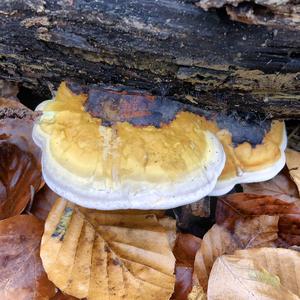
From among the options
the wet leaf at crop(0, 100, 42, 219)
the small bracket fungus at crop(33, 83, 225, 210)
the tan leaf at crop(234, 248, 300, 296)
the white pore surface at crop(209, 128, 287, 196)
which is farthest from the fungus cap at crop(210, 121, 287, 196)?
the wet leaf at crop(0, 100, 42, 219)

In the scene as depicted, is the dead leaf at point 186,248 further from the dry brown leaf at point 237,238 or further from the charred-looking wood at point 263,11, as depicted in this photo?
the charred-looking wood at point 263,11

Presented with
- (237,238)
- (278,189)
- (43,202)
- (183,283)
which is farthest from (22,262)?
(278,189)

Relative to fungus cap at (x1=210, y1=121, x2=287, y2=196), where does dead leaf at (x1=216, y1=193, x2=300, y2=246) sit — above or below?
below

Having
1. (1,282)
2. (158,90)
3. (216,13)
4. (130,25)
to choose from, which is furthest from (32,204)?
(216,13)

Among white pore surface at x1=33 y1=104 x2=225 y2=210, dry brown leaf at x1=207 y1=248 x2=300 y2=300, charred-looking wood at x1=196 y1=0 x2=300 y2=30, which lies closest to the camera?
charred-looking wood at x1=196 y1=0 x2=300 y2=30

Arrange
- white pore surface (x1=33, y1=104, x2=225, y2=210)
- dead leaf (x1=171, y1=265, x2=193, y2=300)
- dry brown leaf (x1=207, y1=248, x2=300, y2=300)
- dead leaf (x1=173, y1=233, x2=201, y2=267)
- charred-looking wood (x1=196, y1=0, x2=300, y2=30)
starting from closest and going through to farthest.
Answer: charred-looking wood (x1=196, y1=0, x2=300, y2=30) → white pore surface (x1=33, y1=104, x2=225, y2=210) → dry brown leaf (x1=207, y1=248, x2=300, y2=300) → dead leaf (x1=171, y1=265, x2=193, y2=300) → dead leaf (x1=173, y1=233, x2=201, y2=267)

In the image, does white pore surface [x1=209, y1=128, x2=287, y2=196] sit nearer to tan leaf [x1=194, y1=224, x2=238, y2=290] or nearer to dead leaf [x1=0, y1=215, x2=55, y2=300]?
tan leaf [x1=194, y1=224, x2=238, y2=290]

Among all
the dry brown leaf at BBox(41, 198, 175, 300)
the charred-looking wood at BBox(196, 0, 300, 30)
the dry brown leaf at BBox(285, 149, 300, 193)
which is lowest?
the dry brown leaf at BBox(41, 198, 175, 300)

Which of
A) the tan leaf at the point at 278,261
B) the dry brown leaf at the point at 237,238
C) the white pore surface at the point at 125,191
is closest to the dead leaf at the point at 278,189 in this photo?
the dry brown leaf at the point at 237,238
